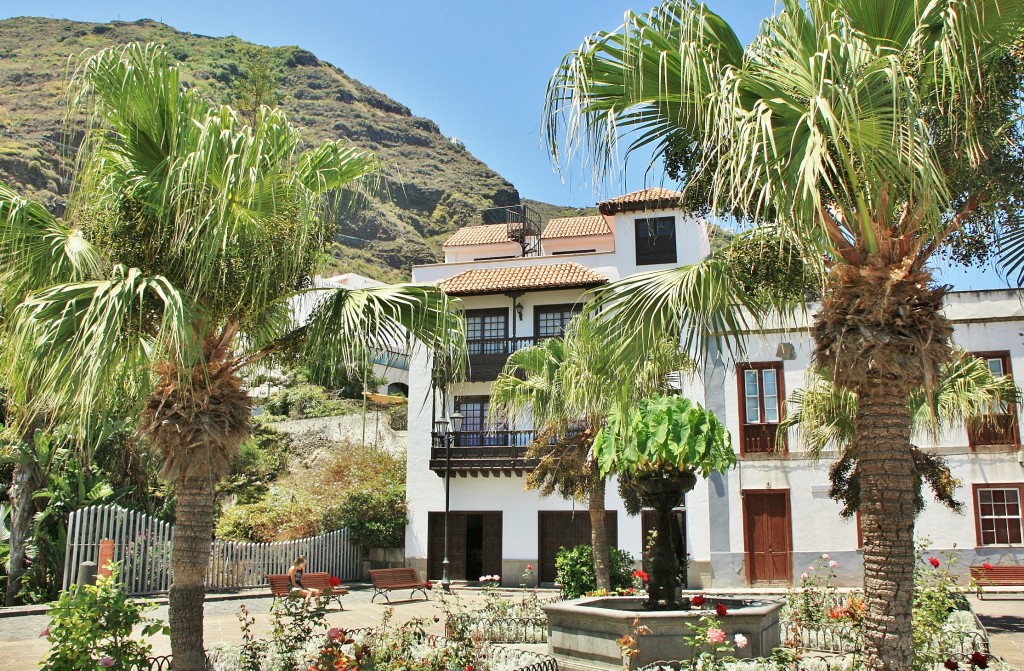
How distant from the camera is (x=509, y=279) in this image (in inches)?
1141

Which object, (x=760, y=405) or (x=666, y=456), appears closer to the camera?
(x=666, y=456)

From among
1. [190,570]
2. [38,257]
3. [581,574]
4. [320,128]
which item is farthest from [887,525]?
[320,128]

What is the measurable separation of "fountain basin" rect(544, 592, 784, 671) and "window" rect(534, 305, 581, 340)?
1832cm

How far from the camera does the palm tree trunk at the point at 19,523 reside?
1662 cm

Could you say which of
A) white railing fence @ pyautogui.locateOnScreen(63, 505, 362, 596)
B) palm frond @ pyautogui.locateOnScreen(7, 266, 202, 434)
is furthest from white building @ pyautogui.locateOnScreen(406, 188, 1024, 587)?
palm frond @ pyautogui.locateOnScreen(7, 266, 202, 434)

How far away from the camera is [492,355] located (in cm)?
2848

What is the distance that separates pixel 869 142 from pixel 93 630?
7228mm

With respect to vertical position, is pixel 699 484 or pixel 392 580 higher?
pixel 699 484

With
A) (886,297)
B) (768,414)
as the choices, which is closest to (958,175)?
(886,297)

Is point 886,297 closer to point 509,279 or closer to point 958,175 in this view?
point 958,175

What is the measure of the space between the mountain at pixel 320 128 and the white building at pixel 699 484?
47.8 m

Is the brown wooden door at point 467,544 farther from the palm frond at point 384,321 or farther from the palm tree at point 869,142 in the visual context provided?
the palm tree at point 869,142

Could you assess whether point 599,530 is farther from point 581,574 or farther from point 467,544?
point 467,544

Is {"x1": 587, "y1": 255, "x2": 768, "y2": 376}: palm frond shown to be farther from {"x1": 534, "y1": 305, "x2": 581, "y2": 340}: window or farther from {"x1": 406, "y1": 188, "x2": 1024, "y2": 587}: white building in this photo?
{"x1": 534, "y1": 305, "x2": 581, "y2": 340}: window
